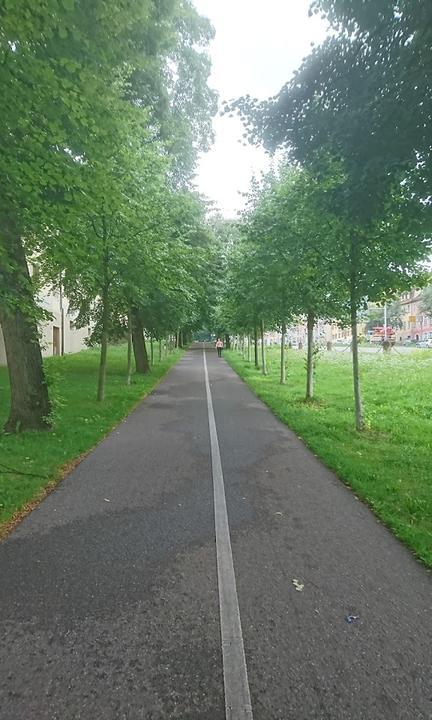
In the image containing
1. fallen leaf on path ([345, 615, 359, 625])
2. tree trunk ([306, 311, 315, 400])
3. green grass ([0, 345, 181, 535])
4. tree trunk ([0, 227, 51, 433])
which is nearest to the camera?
fallen leaf on path ([345, 615, 359, 625])

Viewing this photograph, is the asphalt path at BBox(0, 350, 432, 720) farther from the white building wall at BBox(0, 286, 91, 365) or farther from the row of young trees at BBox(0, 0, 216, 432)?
the white building wall at BBox(0, 286, 91, 365)

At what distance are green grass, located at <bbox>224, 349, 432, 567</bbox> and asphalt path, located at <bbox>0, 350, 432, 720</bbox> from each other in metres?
0.33

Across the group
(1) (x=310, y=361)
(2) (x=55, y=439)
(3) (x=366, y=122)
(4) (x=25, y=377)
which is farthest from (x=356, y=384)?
(4) (x=25, y=377)

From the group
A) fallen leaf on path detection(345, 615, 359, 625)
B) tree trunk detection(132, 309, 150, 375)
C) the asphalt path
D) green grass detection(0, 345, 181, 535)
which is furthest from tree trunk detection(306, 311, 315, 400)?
fallen leaf on path detection(345, 615, 359, 625)

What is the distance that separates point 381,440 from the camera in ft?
26.9

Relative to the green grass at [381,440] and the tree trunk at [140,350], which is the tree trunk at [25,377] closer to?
the green grass at [381,440]

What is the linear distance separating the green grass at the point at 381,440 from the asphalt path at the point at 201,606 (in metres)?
0.33

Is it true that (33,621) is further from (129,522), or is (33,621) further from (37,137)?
(37,137)

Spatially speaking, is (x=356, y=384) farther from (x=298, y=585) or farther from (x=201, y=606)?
(x=201, y=606)

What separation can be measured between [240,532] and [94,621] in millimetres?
1768

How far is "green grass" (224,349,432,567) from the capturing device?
487 centimetres

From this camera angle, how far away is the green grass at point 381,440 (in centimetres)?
487

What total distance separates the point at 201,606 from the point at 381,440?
6.06 meters

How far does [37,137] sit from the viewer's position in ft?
16.6
